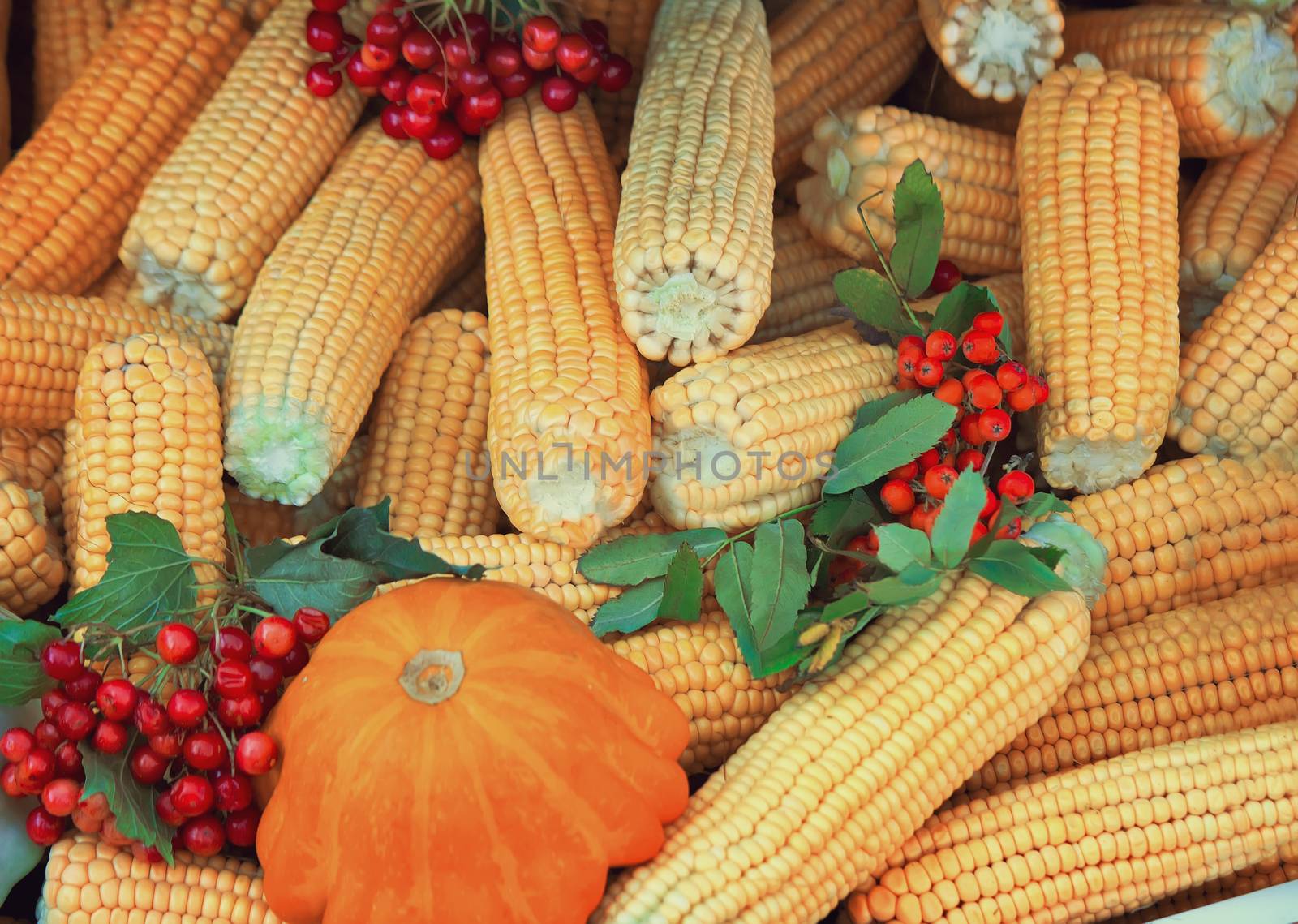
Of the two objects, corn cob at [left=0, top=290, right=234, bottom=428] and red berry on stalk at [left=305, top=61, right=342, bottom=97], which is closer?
corn cob at [left=0, top=290, right=234, bottom=428]

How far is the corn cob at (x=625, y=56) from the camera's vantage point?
2.13 metres

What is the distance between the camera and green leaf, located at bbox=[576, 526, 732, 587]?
166 centimetres

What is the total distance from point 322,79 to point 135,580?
35.1 inches

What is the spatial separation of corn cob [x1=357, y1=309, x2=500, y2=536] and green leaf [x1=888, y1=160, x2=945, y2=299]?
65 centimetres

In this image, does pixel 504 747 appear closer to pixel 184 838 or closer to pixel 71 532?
pixel 184 838

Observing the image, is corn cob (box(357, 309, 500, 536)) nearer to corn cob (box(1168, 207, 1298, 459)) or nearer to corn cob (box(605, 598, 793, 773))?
corn cob (box(605, 598, 793, 773))


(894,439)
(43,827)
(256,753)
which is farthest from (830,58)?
(43,827)

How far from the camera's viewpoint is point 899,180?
191 centimetres

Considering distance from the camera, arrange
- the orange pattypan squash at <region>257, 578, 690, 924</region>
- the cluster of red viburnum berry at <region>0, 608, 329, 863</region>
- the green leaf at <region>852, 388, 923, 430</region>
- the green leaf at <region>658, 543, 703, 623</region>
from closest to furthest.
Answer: the orange pattypan squash at <region>257, 578, 690, 924</region>
the cluster of red viburnum berry at <region>0, 608, 329, 863</region>
the green leaf at <region>658, 543, 703, 623</region>
the green leaf at <region>852, 388, 923, 430</region>

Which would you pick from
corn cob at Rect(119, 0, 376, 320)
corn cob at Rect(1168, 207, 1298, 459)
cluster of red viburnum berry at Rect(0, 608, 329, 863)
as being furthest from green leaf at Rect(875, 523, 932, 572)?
corn cob at Rect(119, 0, 376, 320)

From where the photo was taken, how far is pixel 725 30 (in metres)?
1.98

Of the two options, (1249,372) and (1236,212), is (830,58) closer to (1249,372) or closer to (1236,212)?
(1236,212)

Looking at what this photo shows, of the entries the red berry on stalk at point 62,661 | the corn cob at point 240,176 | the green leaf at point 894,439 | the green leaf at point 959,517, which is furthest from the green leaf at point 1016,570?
the corn cob at point 240,176

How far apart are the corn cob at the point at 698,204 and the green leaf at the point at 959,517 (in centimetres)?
39
